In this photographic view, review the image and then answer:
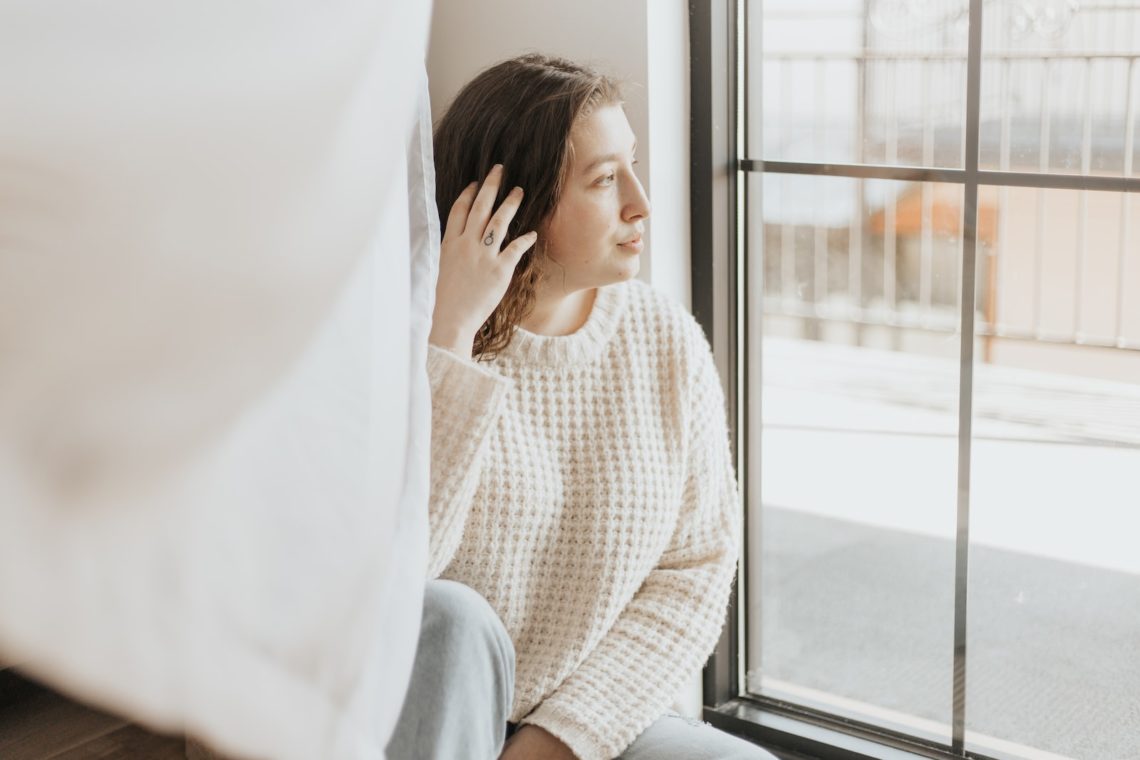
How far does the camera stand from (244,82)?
0.68m

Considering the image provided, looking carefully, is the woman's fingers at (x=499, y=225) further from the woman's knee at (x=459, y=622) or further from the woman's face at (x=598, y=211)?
the woman's knee at (x=459, y=622)

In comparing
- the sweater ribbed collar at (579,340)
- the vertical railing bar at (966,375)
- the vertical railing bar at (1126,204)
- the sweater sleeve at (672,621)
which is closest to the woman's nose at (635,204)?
the sweater ribbed collar at (579,340)

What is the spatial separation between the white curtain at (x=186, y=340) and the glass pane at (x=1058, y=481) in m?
1.02

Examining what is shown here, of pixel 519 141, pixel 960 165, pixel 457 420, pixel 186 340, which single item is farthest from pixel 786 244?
pixel 186 340

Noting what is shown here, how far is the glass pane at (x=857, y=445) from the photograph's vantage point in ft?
5.38

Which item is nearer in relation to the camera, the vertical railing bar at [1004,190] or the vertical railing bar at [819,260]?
the vertical railing bar at [1004,190]

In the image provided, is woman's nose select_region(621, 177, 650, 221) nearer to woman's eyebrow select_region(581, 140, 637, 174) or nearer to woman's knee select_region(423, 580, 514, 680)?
woman's eyebrow select_region(581, 140, 637, 174)

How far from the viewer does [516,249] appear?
135cm

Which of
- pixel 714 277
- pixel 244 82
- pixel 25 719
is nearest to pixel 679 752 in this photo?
pixel 714 277

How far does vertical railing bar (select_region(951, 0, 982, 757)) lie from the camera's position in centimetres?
153

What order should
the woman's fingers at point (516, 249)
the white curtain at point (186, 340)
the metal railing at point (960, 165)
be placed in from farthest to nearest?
the metal railing at point (960, 165) < the woman's fingers at point (516, 249) < the white curtain at point (186, 340)

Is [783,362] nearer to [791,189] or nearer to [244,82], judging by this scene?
[791,189]

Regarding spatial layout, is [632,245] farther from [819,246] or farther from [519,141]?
[819,246]

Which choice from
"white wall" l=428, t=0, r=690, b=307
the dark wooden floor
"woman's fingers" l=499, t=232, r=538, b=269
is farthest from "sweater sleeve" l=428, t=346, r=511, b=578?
the dark wooden floor
